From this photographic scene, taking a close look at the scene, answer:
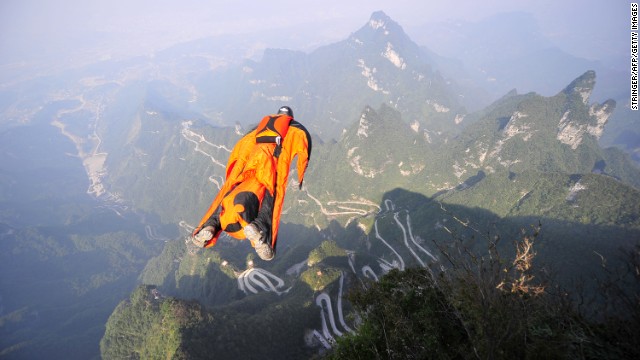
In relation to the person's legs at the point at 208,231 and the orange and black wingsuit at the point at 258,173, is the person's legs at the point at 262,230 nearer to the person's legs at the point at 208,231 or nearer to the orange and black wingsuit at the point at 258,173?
the orange and black wingsuit at the point at 258,173

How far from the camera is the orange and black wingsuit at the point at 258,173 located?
6.34 meters

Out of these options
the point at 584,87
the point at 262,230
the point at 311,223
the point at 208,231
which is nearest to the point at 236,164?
the point at 208,231

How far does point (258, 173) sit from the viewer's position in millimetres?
7312

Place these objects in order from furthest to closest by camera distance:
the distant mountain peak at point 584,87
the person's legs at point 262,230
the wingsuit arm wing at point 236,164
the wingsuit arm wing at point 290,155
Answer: the distant mountain peak at point 584,87, the wingsuit arm wing at point 290,155, the wingsuit arm wing at point 236,164, the person's legs at point 262,230

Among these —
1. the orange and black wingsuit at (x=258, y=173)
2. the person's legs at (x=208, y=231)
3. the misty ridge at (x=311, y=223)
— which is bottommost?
the misty ridge at (x=311, y=223)

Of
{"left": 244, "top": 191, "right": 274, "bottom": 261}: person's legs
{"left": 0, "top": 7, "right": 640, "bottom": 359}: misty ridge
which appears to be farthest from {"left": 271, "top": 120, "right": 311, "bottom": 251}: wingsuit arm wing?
{"left": 0, "top": 7, "right": 640, "bottom": 359}: misty ridge

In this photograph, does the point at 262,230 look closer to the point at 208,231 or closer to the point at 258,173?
the point at 208,231

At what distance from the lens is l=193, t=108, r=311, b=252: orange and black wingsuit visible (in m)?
6.34

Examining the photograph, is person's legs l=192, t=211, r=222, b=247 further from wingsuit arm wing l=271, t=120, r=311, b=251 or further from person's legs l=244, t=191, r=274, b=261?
wingsuit arm wing l=271, t=120, r=311, b=251

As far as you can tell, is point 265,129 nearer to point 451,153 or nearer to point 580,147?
point 451,153

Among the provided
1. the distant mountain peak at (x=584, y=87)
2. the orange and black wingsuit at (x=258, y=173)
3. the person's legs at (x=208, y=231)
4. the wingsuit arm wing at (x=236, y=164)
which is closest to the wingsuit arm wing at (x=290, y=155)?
the orange and black wingsuit at (x=258, y=173)

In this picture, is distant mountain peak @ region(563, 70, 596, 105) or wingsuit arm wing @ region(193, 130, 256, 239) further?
distant mountain peak @ region(563, 70, 596, 105)

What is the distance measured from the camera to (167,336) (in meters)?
33.7

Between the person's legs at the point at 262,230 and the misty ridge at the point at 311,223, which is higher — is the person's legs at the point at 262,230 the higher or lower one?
the higher one
